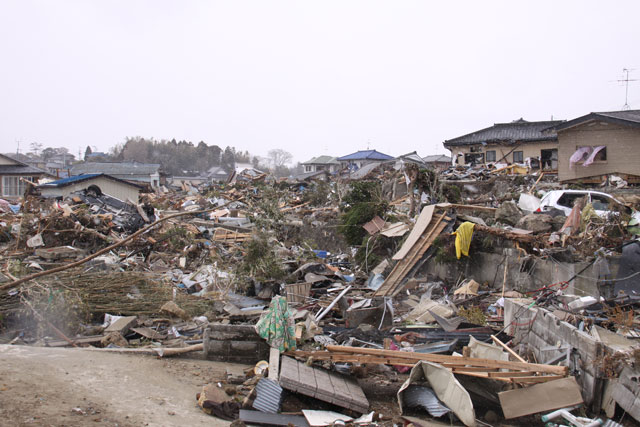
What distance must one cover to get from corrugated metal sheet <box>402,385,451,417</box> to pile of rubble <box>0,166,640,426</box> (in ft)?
0.04

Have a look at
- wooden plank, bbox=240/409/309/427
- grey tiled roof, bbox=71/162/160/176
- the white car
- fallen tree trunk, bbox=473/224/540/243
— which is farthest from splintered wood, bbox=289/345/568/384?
grey tiled roof, bbox=71/162/160/176

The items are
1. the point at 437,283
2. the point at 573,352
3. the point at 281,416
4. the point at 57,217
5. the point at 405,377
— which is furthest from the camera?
the point at 57,217

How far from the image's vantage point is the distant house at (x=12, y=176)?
24.0 metres

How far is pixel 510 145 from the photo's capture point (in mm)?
24375

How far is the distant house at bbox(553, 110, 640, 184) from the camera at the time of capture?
17203 millimetres

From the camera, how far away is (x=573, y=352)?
5383 millimetres

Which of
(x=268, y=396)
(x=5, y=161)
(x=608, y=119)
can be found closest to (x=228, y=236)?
(x=268, y=396)

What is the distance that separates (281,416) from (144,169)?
117ft

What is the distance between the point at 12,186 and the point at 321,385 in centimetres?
2488

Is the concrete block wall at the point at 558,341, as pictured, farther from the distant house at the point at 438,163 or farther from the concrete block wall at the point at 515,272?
the distant house at the point at 438,163

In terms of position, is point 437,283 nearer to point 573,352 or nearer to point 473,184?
point 573,352

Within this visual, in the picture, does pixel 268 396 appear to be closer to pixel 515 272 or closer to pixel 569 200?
pixel 515 272

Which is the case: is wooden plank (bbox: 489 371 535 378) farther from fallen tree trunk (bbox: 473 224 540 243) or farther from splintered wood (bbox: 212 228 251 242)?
splintered wood (bbox: 212 228 251 242)

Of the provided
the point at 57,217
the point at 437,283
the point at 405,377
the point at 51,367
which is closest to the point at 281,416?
the point at 405,377
